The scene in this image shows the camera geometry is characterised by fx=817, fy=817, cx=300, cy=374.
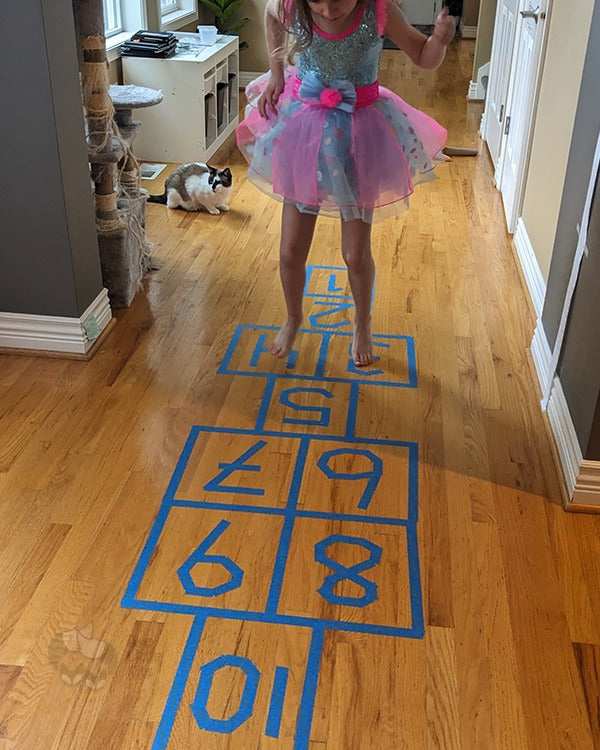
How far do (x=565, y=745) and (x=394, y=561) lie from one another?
517 millimetres

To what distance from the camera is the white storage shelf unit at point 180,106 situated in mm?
4324

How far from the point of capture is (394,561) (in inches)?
70.5

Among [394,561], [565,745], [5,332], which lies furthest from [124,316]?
[565,745]

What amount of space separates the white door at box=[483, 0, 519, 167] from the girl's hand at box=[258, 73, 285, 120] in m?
2.23

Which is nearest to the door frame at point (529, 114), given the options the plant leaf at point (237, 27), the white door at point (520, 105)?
the white door at point (520, 105)

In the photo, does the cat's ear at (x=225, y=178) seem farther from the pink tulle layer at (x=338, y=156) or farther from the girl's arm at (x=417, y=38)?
the girl's arm at (x=417, y=38)

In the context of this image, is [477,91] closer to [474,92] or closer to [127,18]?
[474,92]

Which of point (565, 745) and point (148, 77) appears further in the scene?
point (148, 77)

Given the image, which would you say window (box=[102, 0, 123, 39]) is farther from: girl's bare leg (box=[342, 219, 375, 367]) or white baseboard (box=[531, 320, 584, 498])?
white baseboard (box=[531, 320, 584, 498])

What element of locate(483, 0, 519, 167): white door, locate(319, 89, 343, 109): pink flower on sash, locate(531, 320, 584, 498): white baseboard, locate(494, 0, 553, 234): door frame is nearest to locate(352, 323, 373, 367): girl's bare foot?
locate(531, 320, 584, 498): white baseboard

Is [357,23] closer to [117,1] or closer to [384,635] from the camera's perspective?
[384,635]

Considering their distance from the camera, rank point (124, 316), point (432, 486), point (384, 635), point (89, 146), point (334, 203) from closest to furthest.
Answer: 1. point (384, 635)
2. point (432, 486)
3. point (334, 203)
4. point (89, 146)
5. point (124, 316)

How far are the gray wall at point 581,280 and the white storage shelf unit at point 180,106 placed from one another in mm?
2499

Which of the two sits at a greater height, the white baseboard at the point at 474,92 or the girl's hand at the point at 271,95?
the girl's hand at the point at 271,95
